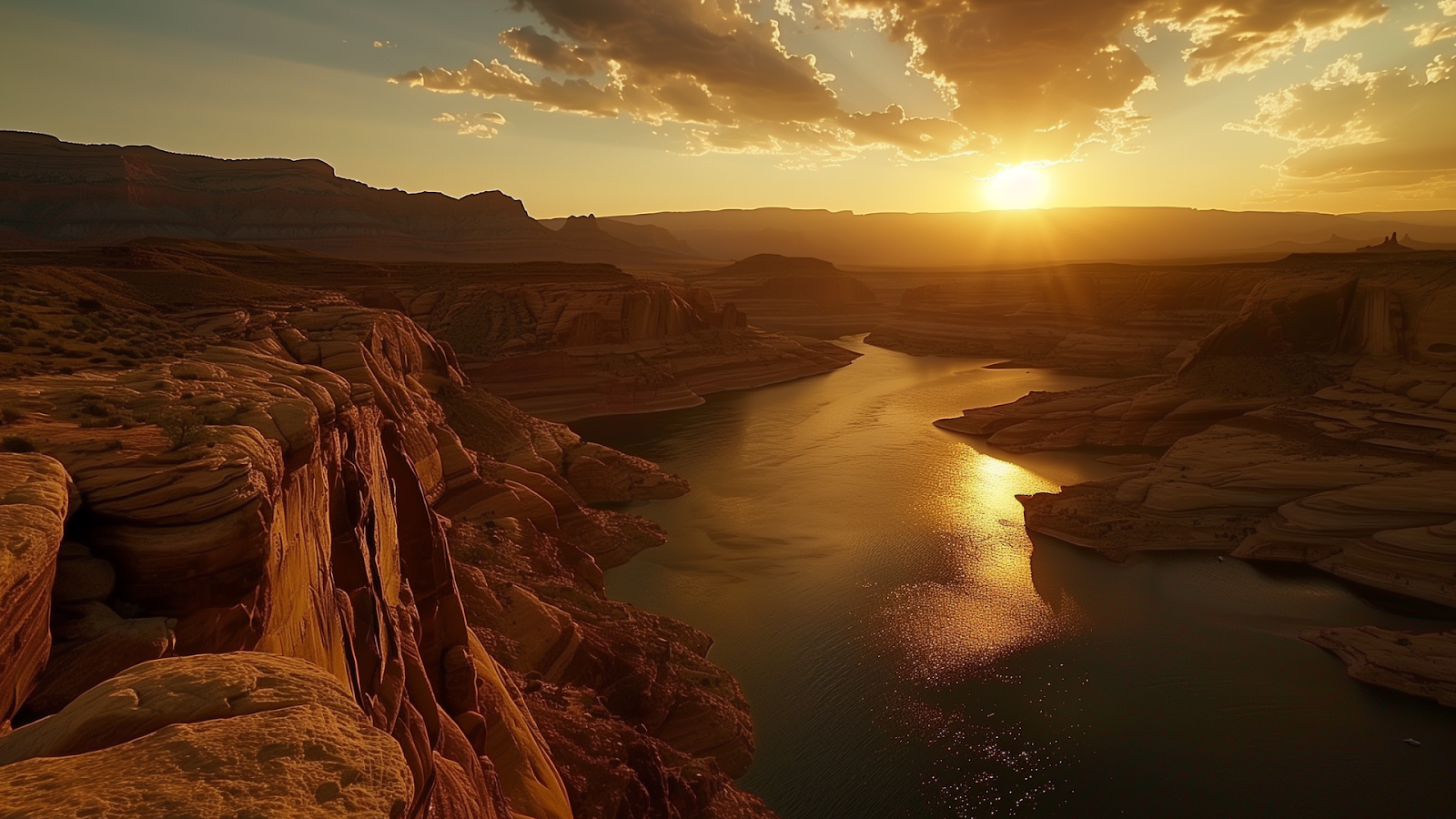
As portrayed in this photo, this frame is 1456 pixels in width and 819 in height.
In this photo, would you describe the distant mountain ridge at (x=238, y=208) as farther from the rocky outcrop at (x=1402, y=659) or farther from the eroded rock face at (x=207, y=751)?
the rocky outcrop at (x=1402, y=659)

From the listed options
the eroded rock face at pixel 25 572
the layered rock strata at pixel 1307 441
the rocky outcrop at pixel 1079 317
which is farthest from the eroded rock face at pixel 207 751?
the rocky outcrop at pixel 1079 317

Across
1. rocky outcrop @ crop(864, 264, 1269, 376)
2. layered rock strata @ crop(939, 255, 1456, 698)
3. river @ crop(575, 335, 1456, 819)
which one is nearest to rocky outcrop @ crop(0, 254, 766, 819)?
river @ crop(575, 335, 1456, 819)

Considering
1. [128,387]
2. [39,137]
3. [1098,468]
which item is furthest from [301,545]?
[39,137]

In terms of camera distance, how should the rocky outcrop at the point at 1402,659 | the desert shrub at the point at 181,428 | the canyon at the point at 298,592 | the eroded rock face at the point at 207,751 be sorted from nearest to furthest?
1. the eroded rock face at the point at 207,751
2. the canyon at the point at 298,592
3. the desert shrub at the point at 181,428
4. the rocky outcrop at the point at 1402,659

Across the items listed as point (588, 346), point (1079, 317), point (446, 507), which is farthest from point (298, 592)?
point (1079, 317)

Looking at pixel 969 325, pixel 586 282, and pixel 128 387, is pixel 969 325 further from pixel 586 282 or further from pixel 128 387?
pixel 128 387

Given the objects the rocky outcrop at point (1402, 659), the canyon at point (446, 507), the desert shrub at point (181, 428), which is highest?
the desert shrub at point (181, 428)
